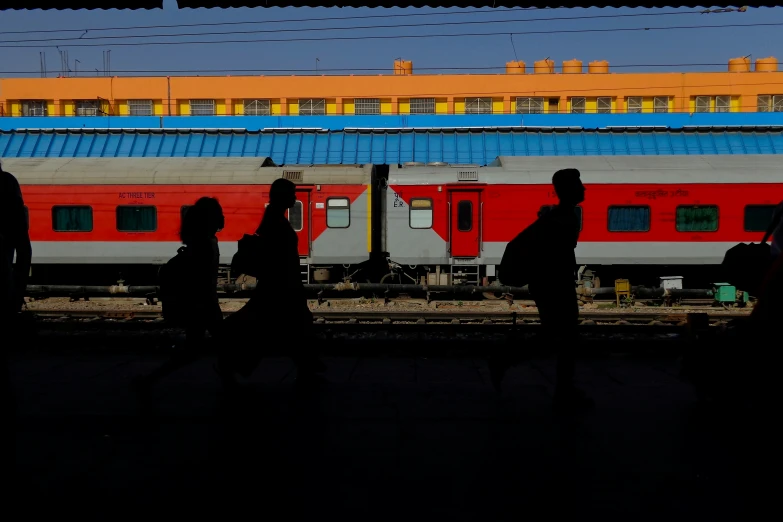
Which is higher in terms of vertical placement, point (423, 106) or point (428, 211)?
point (423, 106)

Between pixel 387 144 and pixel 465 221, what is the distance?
22.1 feet

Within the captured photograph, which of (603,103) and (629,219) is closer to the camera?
(629,219)

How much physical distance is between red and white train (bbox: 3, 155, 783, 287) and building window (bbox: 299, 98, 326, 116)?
2551 cm

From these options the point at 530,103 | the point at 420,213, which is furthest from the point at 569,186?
the point at 530,103

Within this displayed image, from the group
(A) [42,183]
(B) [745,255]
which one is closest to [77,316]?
(A) [42,183]

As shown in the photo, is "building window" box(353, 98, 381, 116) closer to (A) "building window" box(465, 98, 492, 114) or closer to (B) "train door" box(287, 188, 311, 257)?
(A) "building window" box(465, 98, 492, 114)

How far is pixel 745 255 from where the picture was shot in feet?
15.1

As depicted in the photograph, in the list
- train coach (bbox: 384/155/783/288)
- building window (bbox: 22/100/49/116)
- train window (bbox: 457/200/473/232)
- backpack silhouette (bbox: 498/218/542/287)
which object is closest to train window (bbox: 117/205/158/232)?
train coach (bbox: 384/155/783/288)

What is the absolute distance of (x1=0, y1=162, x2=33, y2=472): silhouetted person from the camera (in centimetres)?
373

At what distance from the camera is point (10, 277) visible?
3.75 meters

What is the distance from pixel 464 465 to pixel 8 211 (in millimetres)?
3085

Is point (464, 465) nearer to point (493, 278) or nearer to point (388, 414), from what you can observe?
point (388, 414)

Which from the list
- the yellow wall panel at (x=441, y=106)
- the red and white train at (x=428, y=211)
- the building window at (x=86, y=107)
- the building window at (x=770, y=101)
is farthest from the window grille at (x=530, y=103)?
the building window at (x=86, y=107)

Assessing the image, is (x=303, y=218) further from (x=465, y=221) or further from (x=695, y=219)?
(x=695, y=219)
